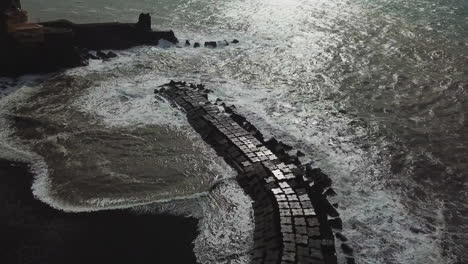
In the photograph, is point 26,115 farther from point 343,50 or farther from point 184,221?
point 343,50

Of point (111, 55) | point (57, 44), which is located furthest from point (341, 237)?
point (111, 55)

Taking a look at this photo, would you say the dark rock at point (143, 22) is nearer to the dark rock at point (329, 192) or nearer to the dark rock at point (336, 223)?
the dark rock at point (329, 192)

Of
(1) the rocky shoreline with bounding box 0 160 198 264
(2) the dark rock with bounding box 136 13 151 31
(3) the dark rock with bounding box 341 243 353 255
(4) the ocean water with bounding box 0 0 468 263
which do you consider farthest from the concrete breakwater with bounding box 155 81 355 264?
(2) the dark rock with bounding box 136 13 151 31

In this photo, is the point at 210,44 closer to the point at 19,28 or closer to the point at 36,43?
the point at 36,43

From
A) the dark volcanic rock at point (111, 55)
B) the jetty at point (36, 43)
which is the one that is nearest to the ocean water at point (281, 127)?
the dark volcanic rock at point (111, 55)

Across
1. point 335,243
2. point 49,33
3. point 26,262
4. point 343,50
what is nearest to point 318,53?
point 343,50

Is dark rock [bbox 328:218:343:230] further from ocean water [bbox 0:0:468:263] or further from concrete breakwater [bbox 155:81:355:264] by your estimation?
ocean water [bbox 0:0:468:263]
